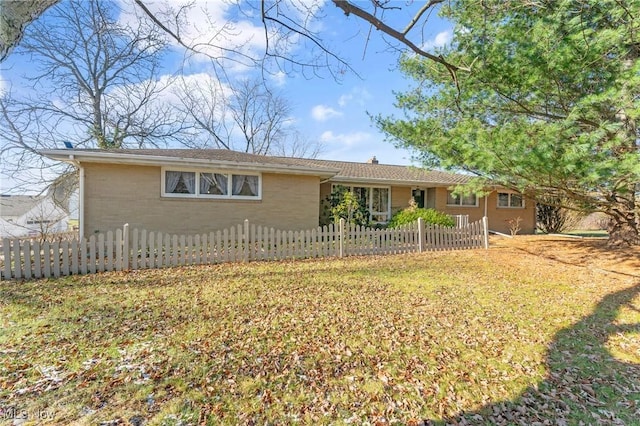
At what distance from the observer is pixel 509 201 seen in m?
18.7

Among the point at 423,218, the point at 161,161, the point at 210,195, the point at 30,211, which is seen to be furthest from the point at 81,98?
the point at 423,218

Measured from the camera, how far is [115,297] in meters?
5.11

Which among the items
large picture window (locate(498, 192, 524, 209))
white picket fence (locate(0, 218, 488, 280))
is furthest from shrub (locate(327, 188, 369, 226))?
large picture window (locate(498, 192, 524, 209))

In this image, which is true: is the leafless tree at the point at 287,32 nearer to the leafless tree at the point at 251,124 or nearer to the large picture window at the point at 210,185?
the large picture window at the point at 210,185

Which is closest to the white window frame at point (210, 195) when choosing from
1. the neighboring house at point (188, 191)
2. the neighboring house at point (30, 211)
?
the neighboring house at point (188, 191)

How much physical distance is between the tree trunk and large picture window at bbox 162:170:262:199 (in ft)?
38.1

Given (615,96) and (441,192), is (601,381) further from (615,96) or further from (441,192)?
(441,192)

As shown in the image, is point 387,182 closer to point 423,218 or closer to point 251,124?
point 423,218

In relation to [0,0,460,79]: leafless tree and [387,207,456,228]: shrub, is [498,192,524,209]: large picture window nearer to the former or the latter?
[387,207,456,228]: shrub

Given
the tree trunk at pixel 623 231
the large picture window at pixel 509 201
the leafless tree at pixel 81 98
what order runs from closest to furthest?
the tree trunk at pixel 623 231
the leafless tree at pixel 81 98
the large picture window at pixel 509 201

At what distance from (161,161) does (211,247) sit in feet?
12.0

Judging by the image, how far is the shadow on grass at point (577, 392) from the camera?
2.68 meters

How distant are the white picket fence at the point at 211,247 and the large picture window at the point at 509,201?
883 centimetres

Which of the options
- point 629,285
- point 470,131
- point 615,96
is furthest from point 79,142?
point 629,285
